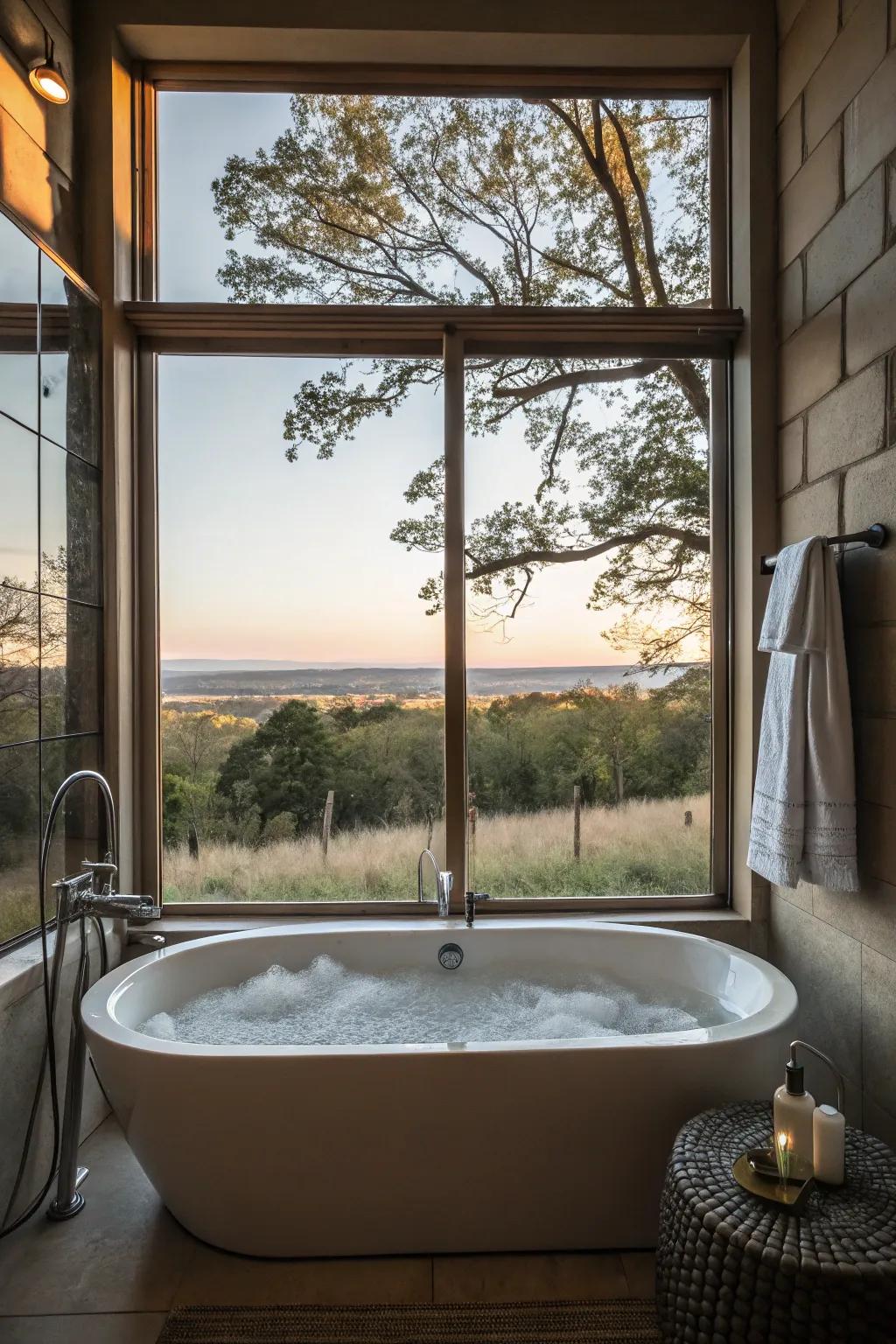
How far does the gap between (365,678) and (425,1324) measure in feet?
5.61

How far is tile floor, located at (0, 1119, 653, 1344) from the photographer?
1653 mm

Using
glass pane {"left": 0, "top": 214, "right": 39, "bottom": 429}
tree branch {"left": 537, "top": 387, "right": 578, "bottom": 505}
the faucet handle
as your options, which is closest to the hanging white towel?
tree branch {"left": 537, "top": 387, "right": 578, "bottom": 505}

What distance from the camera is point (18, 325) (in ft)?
6.75

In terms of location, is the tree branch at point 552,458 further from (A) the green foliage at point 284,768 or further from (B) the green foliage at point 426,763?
(A) the green foliage at point 284,768

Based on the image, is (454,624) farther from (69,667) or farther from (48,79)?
(48,79)

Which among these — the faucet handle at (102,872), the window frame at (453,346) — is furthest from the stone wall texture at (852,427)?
the faucet handle at (102,872)

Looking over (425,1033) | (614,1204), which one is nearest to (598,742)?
(425,1033)

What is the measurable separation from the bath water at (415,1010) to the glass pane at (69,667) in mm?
877

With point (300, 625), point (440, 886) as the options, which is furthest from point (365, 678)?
point (440, 886)

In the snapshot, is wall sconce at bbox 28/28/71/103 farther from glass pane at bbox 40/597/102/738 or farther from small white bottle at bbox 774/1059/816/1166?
small white bottle at bbox 774/1059/816/1166

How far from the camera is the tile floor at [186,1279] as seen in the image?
5.42 ft

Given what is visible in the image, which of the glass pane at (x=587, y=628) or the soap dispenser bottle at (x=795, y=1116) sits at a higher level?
the glass pane at (x=587, y=628)

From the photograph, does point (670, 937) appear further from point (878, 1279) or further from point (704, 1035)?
point (878, 1279)

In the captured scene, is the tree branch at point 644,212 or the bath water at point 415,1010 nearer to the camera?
the bath water at point 415,1010
